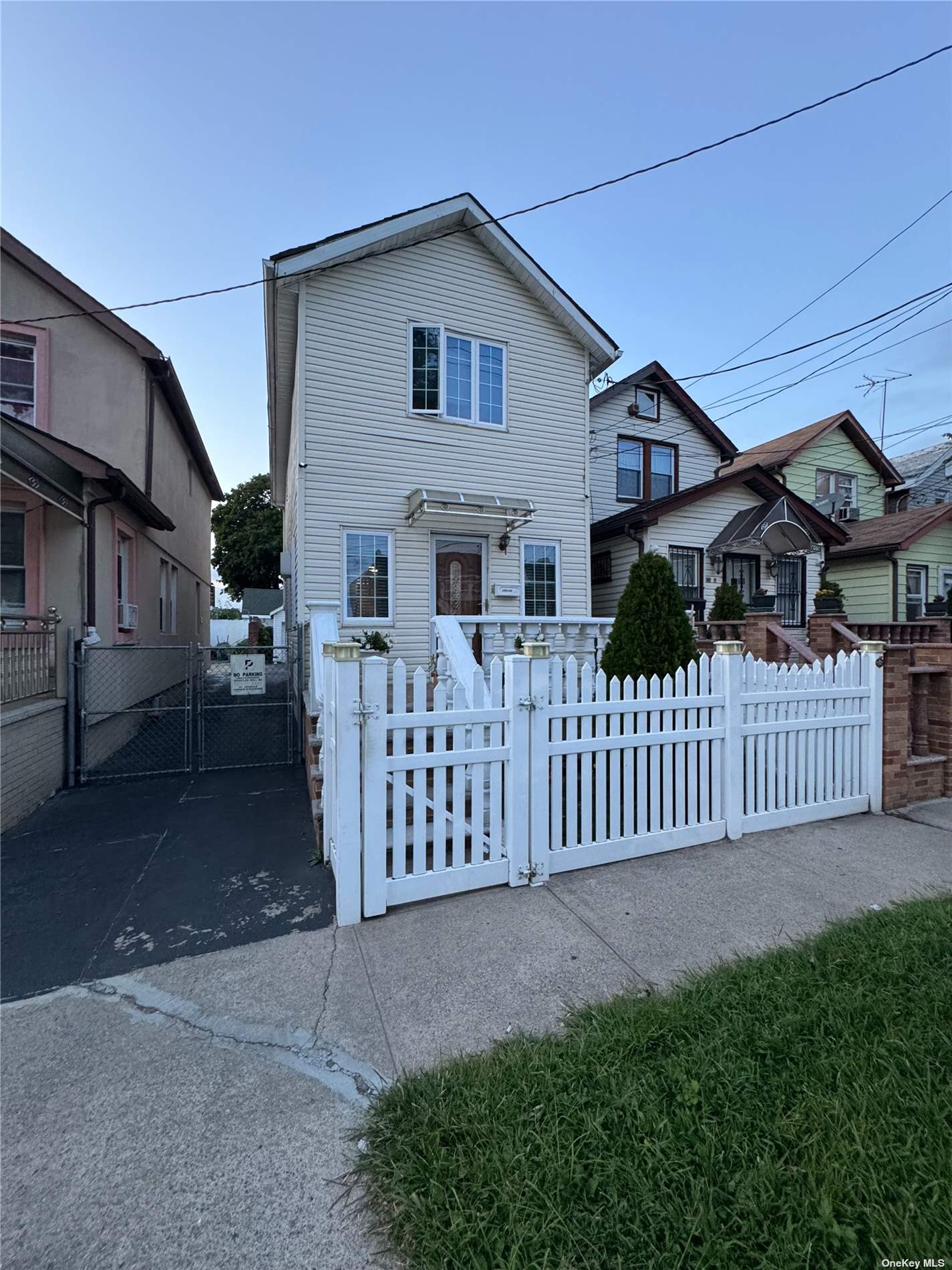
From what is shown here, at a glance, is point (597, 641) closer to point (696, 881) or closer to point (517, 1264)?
point (696, 881)

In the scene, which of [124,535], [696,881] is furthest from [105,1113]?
[124,535]

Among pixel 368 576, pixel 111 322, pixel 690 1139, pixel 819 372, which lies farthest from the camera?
pixel 819 372

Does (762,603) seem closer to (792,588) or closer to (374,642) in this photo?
(792,588)

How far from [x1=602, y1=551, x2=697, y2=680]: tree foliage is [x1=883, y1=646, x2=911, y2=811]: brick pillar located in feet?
5.75

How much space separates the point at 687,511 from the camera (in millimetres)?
12258

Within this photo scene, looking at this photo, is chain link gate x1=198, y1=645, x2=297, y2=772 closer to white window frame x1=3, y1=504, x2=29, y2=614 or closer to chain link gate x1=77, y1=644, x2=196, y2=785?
chain link gate x1=77, y1=644, x2=196, y2=785

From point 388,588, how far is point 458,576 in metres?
1.25

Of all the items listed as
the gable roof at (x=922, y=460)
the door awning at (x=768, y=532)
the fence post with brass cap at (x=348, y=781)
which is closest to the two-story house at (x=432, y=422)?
the door awning at (x=768, y=532)

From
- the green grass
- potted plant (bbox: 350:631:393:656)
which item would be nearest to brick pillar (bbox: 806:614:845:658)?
potted plant (bbox: 350:631:393:656)

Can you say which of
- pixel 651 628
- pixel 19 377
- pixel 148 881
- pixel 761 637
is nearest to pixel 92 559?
pixel 19 377

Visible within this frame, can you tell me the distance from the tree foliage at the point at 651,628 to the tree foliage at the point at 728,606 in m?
6.38

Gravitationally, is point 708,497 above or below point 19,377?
below

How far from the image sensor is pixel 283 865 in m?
4.16

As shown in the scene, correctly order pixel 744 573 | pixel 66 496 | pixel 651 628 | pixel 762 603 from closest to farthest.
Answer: pixel 651 628
pixel 66 496
pixel 762 603
pixel 744 573
